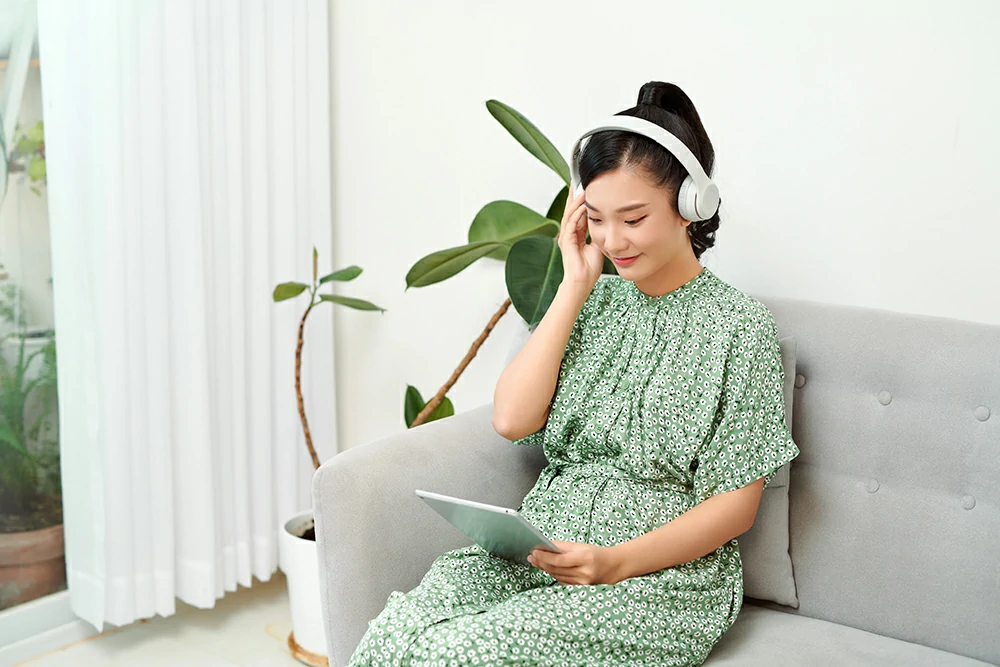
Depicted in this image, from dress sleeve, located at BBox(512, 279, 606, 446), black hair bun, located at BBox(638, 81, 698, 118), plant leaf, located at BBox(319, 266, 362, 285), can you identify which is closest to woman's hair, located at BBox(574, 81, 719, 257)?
black hair bun, located at BBox(638, 81, 698, 118)

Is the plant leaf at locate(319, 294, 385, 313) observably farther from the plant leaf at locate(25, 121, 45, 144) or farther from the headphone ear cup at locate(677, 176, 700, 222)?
the headphone ear cup at locate(677, 176, 700, 222)

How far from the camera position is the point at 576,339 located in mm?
1503

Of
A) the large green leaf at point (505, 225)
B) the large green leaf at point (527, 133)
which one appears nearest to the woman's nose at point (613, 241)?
the large green leaf at point (527, 133)

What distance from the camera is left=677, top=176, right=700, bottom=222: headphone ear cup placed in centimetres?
132

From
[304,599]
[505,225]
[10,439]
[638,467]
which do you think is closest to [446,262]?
[505,225]

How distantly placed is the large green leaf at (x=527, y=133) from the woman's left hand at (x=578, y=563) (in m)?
0.78

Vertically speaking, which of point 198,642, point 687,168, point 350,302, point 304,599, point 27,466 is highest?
point 687,168

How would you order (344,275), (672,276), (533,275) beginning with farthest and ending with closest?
1. (344,275)
2. (533,275)
3. (672,276)

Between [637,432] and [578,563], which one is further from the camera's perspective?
[637,432]

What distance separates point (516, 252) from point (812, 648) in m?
0.80

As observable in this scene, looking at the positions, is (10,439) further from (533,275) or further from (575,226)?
(575,226)

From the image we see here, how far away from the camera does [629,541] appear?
1281mm

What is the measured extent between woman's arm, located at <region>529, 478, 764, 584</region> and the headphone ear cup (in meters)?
0.39

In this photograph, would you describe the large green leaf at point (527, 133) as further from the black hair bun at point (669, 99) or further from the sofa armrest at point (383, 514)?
the sofa armrest at point (383, 514)
